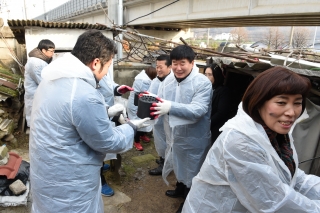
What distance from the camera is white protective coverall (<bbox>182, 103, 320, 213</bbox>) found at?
117 cm

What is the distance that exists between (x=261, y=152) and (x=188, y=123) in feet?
4.80

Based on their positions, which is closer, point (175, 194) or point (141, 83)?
point (175, 194)

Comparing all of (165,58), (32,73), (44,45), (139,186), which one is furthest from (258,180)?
(44,45)

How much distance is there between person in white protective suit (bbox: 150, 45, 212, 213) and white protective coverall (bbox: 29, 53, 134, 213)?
35.2 inches

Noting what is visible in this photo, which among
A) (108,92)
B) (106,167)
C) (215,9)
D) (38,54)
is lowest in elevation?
(106,167)

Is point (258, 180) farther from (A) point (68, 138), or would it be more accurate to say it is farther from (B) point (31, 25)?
(B) point (31, 25)

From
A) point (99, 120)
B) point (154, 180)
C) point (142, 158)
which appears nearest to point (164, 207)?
point (154, 180)

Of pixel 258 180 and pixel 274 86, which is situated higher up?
pixel 274 86

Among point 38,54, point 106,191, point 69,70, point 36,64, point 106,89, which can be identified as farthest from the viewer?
point 38,54

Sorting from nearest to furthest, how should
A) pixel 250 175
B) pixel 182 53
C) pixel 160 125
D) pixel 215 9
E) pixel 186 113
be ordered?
pixel 250 175 → pixel 186 113 → pixel 182 53 → pixel 160 125 → pixel 215 9

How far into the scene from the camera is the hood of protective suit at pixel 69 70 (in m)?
1.53

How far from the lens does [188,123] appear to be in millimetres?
2631

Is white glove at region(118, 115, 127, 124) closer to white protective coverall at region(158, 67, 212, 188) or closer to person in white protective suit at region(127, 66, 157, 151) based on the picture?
white protective coverall at region(158, 67, 212, 188)

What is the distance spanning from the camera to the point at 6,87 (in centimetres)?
459
